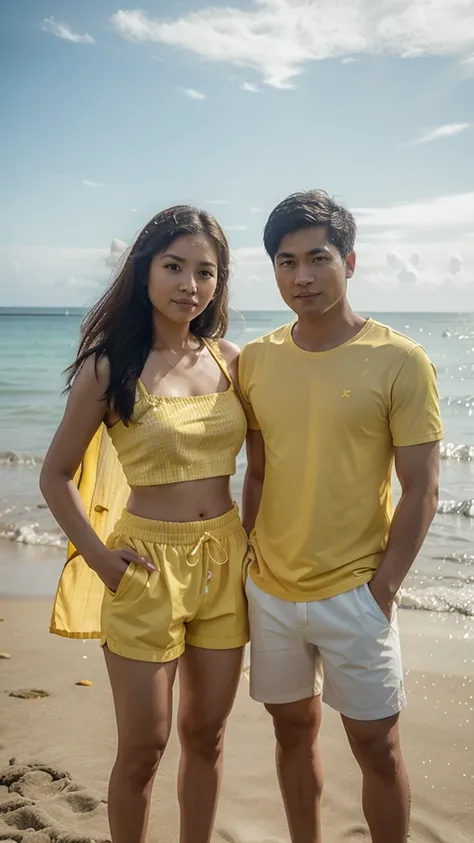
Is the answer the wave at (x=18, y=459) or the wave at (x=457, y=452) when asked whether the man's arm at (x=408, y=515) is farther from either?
the wave at (x=457, y=452)

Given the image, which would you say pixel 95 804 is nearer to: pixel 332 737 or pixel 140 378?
pixel 332 737

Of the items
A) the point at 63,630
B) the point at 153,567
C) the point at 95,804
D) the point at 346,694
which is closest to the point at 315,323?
the point at 153,567

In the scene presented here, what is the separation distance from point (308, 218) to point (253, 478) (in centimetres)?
100

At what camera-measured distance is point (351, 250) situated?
287 cm

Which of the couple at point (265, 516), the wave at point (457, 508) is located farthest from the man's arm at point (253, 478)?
the wave at point (457, 508)

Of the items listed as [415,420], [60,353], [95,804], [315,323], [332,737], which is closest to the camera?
[415,420]

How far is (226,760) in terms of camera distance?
3.94 m

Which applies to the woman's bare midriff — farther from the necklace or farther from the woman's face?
the woman's face

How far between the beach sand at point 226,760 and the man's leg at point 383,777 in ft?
2.40

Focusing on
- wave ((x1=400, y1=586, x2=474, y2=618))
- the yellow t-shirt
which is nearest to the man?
the yellow t-shirt

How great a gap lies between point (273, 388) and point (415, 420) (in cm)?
52

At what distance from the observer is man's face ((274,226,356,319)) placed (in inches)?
107

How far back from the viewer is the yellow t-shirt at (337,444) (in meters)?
2.61

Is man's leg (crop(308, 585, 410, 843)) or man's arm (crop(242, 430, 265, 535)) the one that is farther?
man's arm (crop(242, 430, 265, 535))
